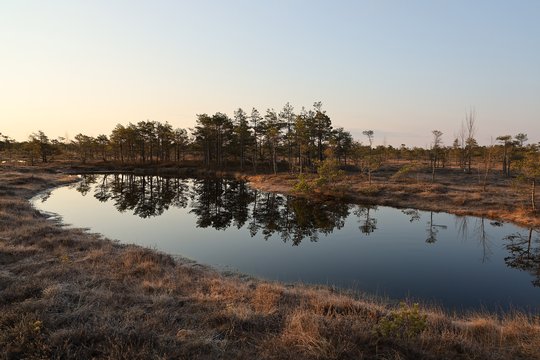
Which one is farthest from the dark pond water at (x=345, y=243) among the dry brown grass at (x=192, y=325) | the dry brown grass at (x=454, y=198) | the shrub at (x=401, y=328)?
the shrub at (x=401, y=328)

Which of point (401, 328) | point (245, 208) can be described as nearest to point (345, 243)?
point (401, 328)

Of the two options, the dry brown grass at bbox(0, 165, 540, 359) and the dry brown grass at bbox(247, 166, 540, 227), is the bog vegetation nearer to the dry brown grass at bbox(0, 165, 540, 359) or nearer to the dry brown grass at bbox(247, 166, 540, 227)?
the dry brown grass at bbox(247, 166, 540, 227)

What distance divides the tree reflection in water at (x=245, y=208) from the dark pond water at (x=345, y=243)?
0.40ft

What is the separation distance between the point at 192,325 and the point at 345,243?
17.4 m

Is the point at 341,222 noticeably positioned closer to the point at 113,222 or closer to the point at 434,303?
the point at 434,303

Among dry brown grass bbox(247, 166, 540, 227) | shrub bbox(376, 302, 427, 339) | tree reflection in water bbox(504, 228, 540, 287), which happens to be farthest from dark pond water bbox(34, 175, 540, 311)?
shrub bbox(376, 302, 427, 339)

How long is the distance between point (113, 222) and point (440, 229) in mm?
29666

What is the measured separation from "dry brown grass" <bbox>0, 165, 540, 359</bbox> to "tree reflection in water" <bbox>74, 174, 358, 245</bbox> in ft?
46.4

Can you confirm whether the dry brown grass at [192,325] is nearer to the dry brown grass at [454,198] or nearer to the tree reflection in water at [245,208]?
the tree reflection in water at [245,208]

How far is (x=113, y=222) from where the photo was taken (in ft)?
96.0

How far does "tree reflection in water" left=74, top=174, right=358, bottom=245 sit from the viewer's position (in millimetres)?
28391

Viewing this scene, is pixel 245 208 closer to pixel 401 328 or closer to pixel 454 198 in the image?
pixel 454 198

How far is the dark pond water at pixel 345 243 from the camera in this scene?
1583 cm

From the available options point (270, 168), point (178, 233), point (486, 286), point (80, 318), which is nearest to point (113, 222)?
point (178, 233)
